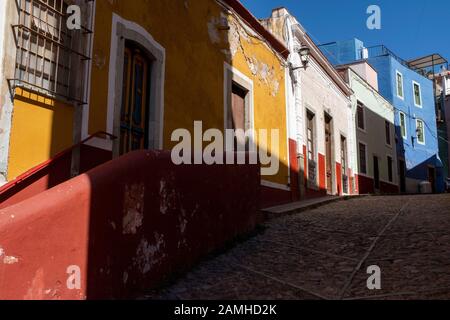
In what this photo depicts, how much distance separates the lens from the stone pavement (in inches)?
174

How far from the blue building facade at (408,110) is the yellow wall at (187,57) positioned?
56.4 ft

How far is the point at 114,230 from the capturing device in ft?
12.9

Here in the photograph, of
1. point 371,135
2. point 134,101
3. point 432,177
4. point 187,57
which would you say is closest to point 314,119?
point 187,57

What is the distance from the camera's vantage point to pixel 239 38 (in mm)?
10492

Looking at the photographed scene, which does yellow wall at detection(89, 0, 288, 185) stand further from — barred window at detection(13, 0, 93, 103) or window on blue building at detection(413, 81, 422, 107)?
window on blue building at detection(413, 81, 422, 107)

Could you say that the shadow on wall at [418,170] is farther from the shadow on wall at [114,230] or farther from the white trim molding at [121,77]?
the shadow on wall at [114,230]

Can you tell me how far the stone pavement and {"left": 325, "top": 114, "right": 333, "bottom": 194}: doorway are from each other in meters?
7.98

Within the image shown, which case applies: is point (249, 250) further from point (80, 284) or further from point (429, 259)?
point (80, 284)

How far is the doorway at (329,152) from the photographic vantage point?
16.3 metres

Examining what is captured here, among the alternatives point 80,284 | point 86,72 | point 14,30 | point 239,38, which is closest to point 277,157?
point 239,38

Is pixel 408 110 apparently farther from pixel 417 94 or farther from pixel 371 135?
pixel 371 135

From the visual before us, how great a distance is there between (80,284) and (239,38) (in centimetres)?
795

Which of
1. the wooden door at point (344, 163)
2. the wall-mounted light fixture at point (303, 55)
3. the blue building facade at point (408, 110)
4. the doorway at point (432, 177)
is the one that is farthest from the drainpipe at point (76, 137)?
the doorway at point (432, 177)
